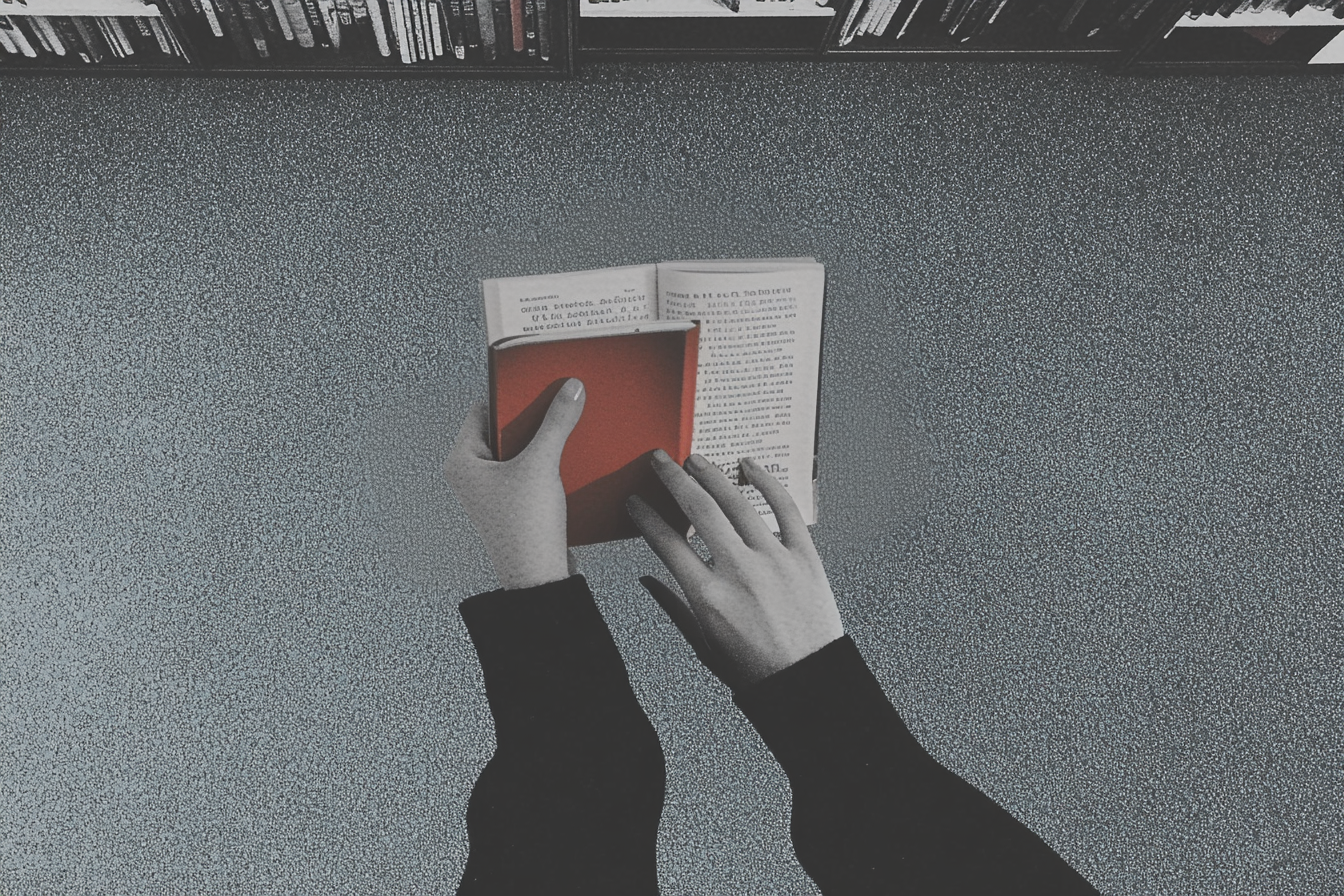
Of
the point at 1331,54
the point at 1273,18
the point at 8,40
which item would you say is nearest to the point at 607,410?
the point at 8,40

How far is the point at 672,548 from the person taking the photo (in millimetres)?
766

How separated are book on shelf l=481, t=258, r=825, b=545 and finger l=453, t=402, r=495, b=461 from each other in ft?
0.05

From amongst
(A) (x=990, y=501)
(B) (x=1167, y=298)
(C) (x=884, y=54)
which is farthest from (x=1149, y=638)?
(C) (x=884, y=54)

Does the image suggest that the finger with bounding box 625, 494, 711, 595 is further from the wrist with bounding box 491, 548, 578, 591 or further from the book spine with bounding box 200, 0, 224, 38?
the book spine with bounding box 200, 0, 224, 38

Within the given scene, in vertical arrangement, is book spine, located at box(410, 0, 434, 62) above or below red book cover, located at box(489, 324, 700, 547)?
above

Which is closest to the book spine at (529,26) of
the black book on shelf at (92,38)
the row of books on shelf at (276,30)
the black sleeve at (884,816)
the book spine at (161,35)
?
the row of books on shelf at (276,30)

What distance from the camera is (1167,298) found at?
1.42 m

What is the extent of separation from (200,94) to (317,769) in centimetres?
112

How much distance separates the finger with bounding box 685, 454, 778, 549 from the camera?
0.74 m

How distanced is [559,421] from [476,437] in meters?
0.10

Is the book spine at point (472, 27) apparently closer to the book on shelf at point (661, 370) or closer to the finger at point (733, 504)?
the book on shelf at point (661, 370)

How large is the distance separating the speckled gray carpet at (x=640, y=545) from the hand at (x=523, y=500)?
22.7 inches

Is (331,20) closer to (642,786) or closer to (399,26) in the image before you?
(399,26)

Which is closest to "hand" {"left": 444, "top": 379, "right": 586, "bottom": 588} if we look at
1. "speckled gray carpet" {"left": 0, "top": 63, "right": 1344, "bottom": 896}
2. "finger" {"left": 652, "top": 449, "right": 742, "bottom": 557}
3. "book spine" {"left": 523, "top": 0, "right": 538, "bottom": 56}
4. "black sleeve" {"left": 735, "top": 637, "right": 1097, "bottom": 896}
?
"finger" {"left": 652, "top": 449, "right": 742, "bottom": 557}
